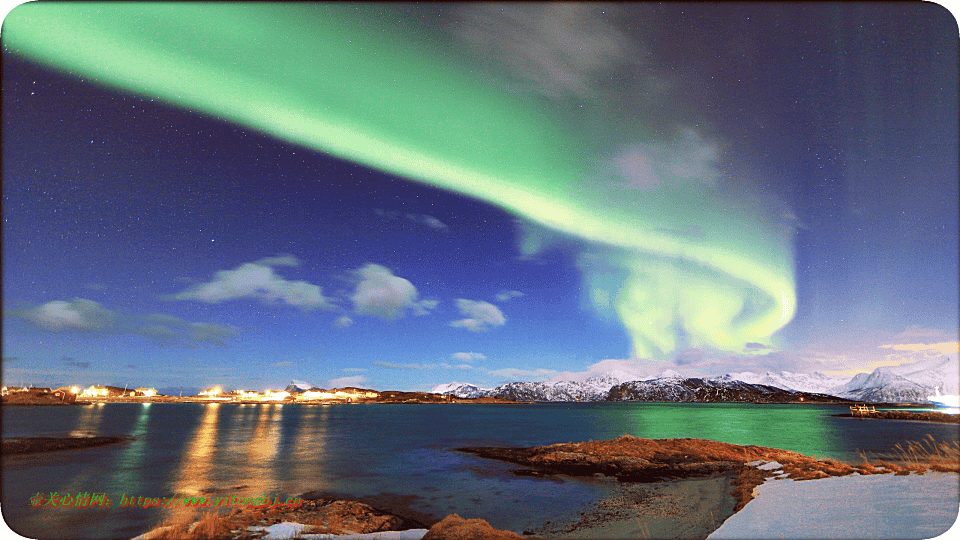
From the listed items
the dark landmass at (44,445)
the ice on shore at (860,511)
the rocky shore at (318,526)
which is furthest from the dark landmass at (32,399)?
the ice on shore at (860,511)

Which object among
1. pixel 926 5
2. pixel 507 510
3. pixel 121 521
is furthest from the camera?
pixel 507 510

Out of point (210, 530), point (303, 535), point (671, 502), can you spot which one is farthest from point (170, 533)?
point (671, 502)

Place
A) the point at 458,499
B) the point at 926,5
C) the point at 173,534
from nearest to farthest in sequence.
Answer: the point at 926,5 < the point at 173,534 < the point at 458,499

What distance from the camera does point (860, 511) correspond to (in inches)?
387

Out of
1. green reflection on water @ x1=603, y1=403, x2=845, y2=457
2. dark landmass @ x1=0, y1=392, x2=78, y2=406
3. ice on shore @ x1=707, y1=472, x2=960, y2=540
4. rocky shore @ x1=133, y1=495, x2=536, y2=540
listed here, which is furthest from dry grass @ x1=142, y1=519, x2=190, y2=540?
dark landmass @ x1=0, y1=392, x2=78, y2=406

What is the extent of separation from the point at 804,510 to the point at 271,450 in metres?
48.1

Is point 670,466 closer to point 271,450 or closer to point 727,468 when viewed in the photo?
point 727,468

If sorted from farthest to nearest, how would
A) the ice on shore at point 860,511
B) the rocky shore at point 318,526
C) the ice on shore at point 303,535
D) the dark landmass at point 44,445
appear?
1. the dark landmass at point 44,445
2. the ice on shore at point 303,535
3. the rocky shore at point 318,526
4. the ice on shore at point 860,511

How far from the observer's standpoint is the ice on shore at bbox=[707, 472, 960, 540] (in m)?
8.91

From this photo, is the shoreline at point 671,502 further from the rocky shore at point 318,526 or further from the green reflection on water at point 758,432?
the green reflection on water at point 758,432

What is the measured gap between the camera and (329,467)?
32.7 metres

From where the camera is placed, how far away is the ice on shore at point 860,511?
8906 mm

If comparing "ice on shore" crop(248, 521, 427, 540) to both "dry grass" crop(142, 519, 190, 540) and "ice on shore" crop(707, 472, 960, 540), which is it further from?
"ice on shore" crop(707, 472, 960, 540)

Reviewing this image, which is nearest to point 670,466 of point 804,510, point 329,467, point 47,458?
point 804,510
